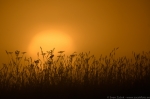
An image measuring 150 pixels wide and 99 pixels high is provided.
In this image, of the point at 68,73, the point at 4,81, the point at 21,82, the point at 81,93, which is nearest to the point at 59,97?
the point at 81,93

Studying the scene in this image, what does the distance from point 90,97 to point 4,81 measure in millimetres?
2663

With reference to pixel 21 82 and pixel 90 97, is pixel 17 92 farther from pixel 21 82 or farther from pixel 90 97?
pixel 90 97

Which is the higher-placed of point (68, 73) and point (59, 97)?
point (68, 73)

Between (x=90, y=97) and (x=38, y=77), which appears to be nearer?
(x=90, y=97)

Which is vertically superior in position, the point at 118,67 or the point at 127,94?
the point at 118,67

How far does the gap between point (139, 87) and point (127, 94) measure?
0.54 meters

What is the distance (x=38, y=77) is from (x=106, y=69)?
6.51 ft

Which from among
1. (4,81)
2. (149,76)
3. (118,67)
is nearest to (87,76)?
(118,67)

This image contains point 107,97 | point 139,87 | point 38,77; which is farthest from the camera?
point 38,77

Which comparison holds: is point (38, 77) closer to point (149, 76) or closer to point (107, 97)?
point (107, 97)

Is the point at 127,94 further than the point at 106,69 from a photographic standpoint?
No

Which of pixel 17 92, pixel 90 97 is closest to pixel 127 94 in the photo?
pixel 90 97

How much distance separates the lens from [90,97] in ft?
18.4

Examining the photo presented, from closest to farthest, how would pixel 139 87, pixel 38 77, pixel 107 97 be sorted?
pixel 107 97 → pixel 139 87 → pixel 38 77
